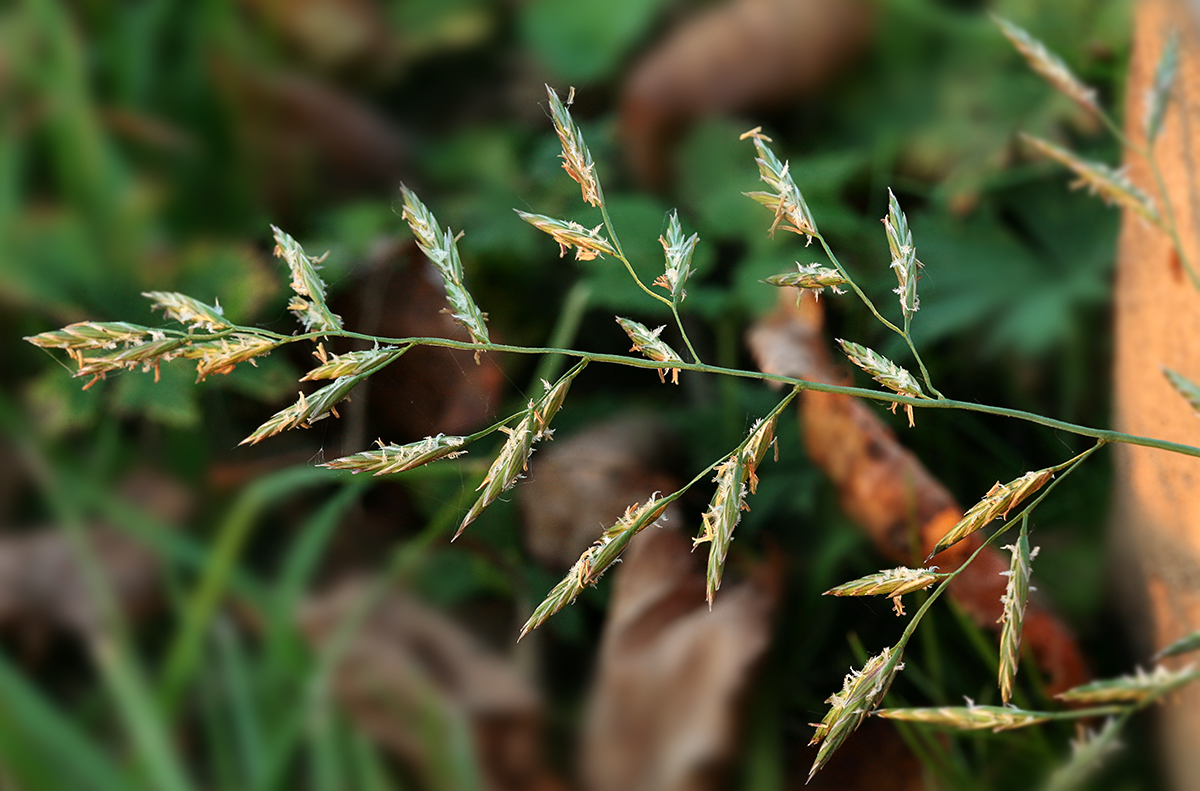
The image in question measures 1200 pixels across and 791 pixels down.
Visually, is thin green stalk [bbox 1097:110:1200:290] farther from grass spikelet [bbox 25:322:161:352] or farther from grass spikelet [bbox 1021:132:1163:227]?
grass spikelet [bbox 25:322:161:352]

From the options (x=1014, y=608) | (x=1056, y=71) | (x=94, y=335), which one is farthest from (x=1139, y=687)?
(x=94, y=335)

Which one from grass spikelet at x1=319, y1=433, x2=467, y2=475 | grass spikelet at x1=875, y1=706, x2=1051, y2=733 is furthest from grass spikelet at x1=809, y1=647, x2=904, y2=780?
grass spikelet at x1=319, y1=433, x2=467, y2=475

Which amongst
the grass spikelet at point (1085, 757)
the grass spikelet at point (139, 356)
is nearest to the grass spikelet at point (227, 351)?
the grass spikelet at point (139, 356)

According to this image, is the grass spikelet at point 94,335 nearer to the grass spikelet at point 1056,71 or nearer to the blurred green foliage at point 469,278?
the blurred green foliage at point 469,278

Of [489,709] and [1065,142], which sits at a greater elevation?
[1065,142]

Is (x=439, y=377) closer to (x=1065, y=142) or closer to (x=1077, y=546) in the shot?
(x=1077, y=546)

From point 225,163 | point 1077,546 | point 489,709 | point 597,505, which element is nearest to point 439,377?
point 597,505

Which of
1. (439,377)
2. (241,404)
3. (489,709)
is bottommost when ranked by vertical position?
(489,709)
